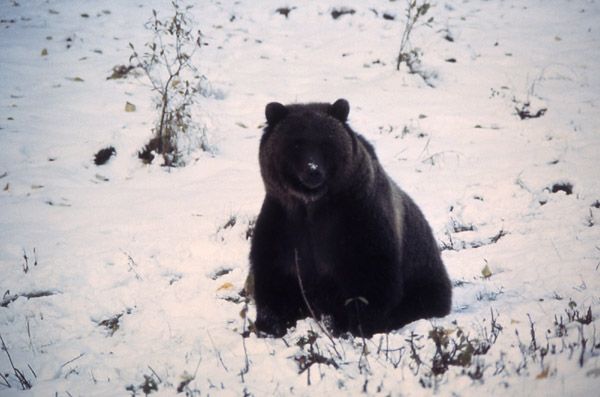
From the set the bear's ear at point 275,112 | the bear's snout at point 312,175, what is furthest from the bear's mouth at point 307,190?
the bear's ear at point 275,112

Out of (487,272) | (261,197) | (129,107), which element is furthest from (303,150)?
(129,107)

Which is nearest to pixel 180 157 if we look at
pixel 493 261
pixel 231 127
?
pixel 231 127

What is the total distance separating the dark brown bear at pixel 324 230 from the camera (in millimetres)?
3262

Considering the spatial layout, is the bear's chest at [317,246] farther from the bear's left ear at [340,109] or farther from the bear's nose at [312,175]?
the bear's left ear at [340,109]

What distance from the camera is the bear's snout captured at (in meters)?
3.07

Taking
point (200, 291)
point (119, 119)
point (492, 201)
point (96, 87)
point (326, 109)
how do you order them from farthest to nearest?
point (96, 87) < point (119, 119) < point (492, 201) < point (200, 291) < point (326, 109)

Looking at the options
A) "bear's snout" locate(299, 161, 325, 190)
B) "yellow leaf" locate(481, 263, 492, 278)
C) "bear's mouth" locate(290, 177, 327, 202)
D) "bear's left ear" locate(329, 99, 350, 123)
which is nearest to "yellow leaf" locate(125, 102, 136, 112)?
"bear's left ear" locate(329, 99, 350, 123)

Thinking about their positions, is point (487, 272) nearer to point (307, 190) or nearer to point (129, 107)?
point (307, 190)

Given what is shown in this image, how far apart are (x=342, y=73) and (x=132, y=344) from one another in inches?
342

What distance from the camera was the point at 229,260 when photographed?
16.2ft

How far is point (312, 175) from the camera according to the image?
3070mm

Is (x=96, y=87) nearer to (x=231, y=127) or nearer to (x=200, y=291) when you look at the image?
(x=231, y=127)

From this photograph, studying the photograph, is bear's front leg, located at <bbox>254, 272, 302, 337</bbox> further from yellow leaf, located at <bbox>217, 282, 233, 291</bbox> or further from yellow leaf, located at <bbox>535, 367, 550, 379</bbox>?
yellow leaf, located at <bbox>535, 367, 550, 379</bbox>

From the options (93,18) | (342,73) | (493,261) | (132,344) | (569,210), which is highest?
(93,18)
